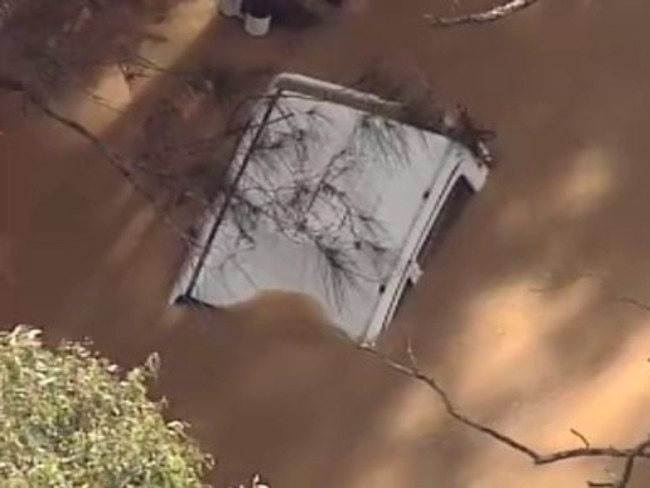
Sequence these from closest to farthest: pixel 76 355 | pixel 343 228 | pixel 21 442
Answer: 1. pixel 21 442
2. pixel 76 355
3. pixel 343 228

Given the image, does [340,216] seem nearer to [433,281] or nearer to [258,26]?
[433,281]

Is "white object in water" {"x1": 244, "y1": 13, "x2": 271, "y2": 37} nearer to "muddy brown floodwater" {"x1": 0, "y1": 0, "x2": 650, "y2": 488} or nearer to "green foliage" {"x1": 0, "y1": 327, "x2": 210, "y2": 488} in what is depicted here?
"muddy brown floodwater" {"x1": 0, "y1": 0, "x2": 650, "y2": 488}

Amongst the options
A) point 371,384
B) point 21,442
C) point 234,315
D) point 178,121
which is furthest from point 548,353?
point 21,442

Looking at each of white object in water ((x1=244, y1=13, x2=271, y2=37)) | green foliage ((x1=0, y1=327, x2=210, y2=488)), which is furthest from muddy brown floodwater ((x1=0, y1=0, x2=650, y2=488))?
green foliage ((x1=0, y1=327, x2=210, y2=488))

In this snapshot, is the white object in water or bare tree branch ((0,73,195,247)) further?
the white object in water

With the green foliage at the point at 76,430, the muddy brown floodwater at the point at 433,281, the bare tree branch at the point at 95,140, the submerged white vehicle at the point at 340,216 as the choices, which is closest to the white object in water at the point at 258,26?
the muddy brown floodwater at the point at 433,281

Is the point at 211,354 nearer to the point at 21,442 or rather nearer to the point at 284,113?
the point at 284,113
